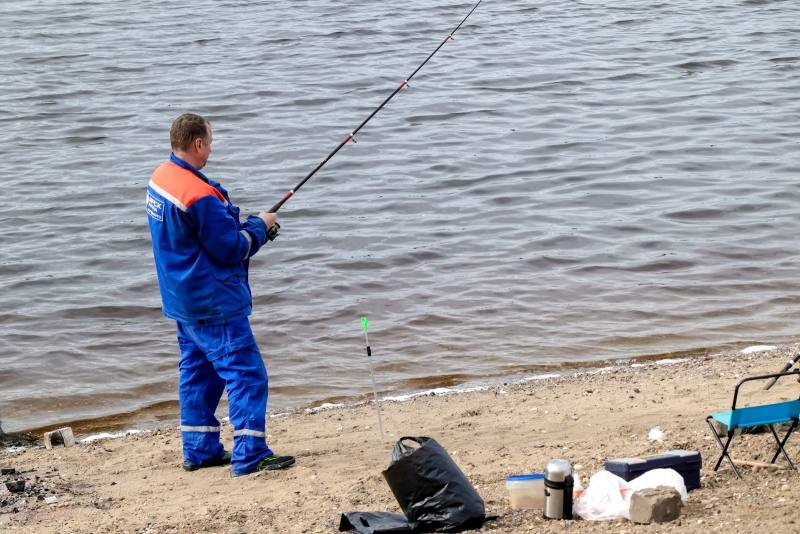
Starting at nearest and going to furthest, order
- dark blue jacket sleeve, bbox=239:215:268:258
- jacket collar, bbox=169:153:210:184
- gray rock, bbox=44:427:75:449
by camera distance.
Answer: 1. jacket collar, bbox=169:153:210:184
2. dark blue jacket sleeve, bbox=239:215:268:258
3. gray rock, bbox=44:427:75:449

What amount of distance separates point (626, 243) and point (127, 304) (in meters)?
5.06

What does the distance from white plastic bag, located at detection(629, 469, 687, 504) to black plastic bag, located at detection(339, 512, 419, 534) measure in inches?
37.3

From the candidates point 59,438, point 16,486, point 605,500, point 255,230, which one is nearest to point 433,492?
point 605,500

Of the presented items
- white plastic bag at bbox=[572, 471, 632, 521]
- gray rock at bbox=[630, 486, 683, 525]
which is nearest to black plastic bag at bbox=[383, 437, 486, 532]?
white plastic bag at bbox=[572, 471, 632, 521]

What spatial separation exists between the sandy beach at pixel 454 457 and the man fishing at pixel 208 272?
365mm

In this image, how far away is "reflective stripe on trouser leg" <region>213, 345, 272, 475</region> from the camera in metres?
5.13

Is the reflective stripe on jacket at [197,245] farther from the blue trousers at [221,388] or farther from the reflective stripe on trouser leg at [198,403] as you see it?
the reflective stripe on trouser leg at [198,403]

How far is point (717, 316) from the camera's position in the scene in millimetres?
8711

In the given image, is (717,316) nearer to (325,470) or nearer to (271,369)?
(271,369)

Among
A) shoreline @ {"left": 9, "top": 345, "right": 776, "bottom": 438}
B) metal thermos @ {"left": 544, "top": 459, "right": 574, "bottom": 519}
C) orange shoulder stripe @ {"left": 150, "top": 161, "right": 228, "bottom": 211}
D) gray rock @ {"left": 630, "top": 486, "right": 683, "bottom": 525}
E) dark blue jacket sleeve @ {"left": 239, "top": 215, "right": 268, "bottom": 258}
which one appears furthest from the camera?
shoreline @ {"left": 9, "top": 345, "right": 776, "bottom": 438}

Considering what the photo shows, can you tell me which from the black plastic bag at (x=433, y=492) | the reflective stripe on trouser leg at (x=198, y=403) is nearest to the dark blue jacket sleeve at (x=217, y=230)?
the reflective stripe on trouser leg at (x=198, y=403)

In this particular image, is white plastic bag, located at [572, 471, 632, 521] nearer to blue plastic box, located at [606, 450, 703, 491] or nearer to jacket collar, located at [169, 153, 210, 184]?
blue plastic box, located at [606, 450, 703, 491]

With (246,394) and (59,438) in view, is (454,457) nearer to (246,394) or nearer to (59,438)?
(246,394)

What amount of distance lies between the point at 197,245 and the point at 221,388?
35.8 inches
